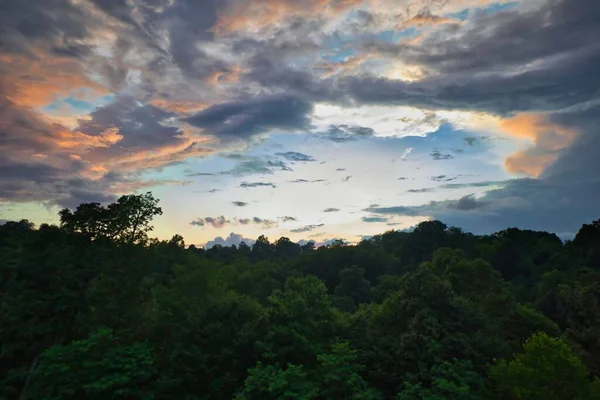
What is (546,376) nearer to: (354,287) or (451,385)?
(451,385)

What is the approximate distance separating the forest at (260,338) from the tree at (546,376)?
0.05 m

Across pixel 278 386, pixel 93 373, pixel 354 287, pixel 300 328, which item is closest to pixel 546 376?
pixel 278 386

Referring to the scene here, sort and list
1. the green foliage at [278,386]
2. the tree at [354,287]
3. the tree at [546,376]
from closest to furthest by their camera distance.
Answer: the tree at [546,376]
the green foliage at [278,386]
the tree at [354,287]

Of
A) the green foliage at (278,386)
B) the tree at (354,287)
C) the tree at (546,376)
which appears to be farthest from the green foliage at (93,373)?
the tree at (354,287)

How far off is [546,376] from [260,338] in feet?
52.1

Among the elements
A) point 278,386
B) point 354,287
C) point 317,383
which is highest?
point 354,287

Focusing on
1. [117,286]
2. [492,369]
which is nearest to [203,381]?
[117,286]

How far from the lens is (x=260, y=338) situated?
1070 inches

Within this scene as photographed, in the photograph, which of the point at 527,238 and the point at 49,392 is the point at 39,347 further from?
the point at 527,238

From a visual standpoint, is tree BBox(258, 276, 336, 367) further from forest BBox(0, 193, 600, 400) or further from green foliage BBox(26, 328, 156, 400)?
green foliage BBox(26, 328, 156, 400)

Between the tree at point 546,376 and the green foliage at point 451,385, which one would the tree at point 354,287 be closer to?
the green foliage at point 451,385

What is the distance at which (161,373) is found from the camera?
2644 cm

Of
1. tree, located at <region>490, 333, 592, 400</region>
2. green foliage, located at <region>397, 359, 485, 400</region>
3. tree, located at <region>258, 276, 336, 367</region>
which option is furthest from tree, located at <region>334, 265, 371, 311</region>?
tree, located at <region>490, 333, 592, 400</region>

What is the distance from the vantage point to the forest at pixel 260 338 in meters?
21.9
